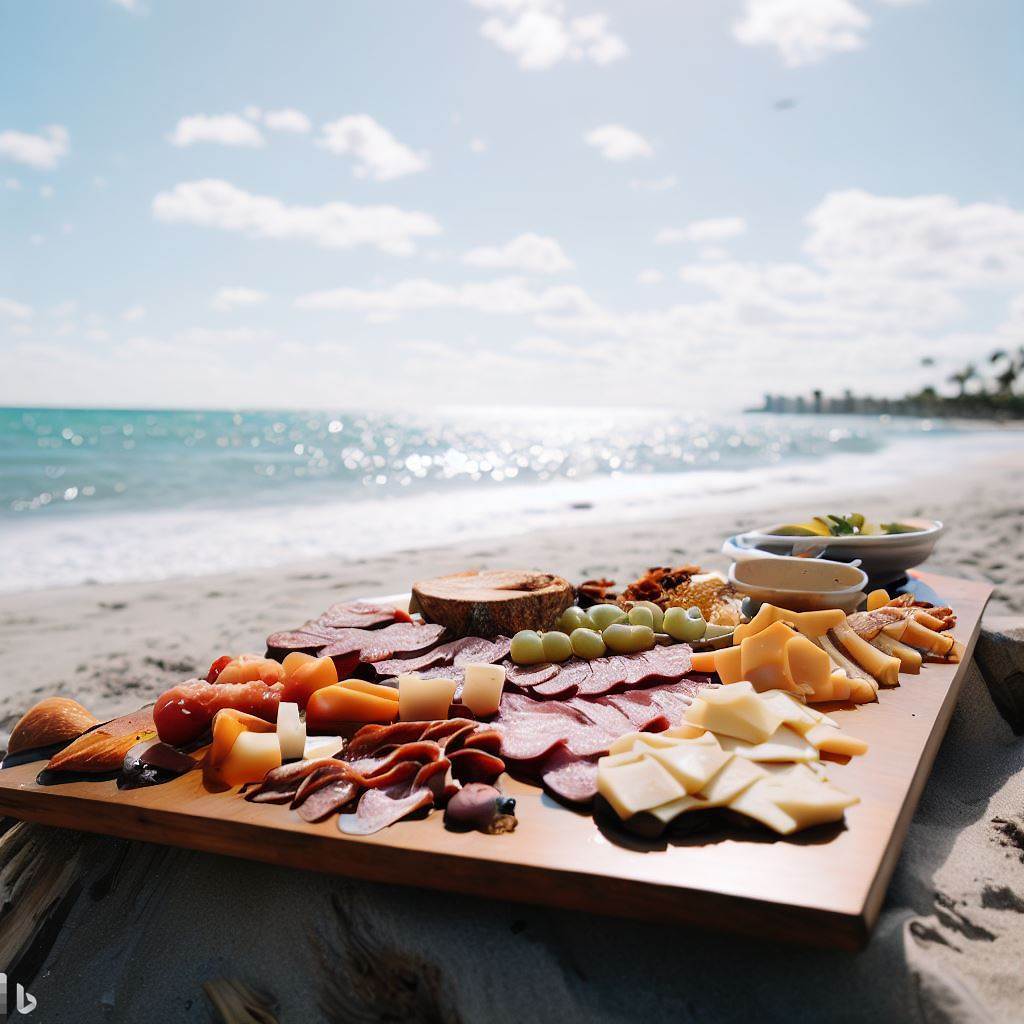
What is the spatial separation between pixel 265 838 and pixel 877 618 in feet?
5.97

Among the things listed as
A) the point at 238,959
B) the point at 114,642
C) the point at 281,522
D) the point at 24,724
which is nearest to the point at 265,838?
the point at 238,959

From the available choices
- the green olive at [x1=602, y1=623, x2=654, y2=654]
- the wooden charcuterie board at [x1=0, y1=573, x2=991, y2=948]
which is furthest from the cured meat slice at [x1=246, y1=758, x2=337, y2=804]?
the green olive at [x1=602, y1=623, x2=654, y2=654]

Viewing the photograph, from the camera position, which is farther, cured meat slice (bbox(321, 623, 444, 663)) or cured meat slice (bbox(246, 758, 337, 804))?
cured meat slice (bbox(321, 623, 444, 663))

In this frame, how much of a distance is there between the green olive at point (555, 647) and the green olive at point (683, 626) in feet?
1.15

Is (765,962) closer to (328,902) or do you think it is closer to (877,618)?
(328,902)

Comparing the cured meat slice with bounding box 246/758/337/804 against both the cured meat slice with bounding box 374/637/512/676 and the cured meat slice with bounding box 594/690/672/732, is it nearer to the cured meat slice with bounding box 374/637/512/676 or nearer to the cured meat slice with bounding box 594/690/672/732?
the cured meat slice with bounding box 374/637/512/676

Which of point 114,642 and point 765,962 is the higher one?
point 765,962

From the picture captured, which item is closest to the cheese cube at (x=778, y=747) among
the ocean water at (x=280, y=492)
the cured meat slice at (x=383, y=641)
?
the cured meat slice at (x=383, y=641)

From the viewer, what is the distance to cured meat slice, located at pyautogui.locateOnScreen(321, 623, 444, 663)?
2.20 m

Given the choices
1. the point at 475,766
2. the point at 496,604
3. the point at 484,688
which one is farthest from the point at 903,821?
the point at 496,604

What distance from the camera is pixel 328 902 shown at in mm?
1548

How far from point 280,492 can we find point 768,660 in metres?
14.3

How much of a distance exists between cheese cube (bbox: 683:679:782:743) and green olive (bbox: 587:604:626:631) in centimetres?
77

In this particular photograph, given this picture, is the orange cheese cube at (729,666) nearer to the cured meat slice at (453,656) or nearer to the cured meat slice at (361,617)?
the cured meat slice at (453,656)
